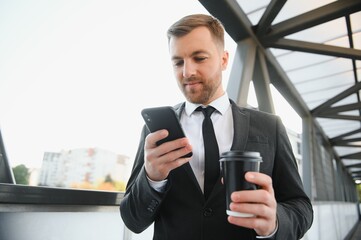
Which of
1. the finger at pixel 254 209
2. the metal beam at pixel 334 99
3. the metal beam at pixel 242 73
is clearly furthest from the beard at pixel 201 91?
the metal beam at pixel 334 99

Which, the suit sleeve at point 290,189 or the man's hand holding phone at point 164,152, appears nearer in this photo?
the man's hand holding phone at point 164,152

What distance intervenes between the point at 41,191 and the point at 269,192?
0.99m

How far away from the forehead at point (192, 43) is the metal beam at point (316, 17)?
114 inches

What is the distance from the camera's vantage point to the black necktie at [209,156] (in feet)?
3.38

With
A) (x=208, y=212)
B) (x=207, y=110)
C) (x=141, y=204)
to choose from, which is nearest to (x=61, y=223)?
(x=141, y=204)

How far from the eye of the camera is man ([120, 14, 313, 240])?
888 millimetres

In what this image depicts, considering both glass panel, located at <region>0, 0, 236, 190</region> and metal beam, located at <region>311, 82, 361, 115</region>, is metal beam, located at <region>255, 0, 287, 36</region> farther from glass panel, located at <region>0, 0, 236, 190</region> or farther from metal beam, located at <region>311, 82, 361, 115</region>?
metal beam, located at <region>311, 82, 361, 115</region>

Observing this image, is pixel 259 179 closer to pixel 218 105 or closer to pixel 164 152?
pixel 164 152

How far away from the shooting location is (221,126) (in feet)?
4.08

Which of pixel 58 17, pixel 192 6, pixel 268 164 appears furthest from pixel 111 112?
pixel 268 164

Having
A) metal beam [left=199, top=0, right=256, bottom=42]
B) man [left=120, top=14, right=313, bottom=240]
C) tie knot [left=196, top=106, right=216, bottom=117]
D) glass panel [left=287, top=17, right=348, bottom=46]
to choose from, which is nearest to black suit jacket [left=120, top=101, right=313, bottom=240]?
man [left=120, top=14, right=313, bottom=240]

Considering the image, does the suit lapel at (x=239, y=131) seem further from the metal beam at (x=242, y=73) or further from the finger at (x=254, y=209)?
the metal beam at (x=242, y=73)

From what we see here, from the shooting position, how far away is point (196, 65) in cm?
117

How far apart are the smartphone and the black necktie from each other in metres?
0.25
